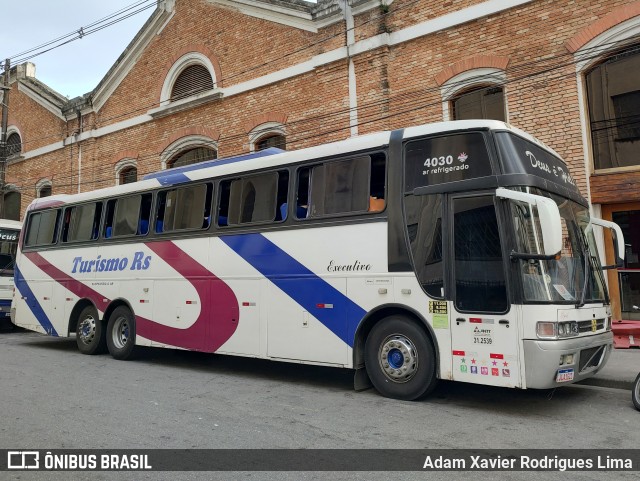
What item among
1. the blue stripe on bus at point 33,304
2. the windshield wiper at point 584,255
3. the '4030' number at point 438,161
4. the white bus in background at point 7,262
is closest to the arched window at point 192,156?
the white bus in background at point 7,262

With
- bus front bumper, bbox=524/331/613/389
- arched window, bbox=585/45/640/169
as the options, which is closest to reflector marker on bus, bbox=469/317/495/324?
bus front bumper, bbox=524/331/613/389

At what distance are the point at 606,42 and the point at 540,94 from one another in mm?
1433

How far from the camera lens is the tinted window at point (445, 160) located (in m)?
6.25

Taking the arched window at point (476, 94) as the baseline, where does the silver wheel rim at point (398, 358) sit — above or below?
below

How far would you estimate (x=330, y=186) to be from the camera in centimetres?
754

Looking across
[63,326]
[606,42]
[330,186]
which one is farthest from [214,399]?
[606,42]

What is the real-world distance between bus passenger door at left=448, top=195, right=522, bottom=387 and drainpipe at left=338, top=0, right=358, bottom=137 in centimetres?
743

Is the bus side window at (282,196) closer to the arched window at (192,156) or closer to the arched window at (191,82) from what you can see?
the arched window at (192,156)

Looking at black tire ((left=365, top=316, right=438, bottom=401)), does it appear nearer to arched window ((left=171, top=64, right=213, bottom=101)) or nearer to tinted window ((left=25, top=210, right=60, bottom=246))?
tinted window ((left=25, top=210, right=60, bottom=246))

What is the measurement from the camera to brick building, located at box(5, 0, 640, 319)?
1036 cm

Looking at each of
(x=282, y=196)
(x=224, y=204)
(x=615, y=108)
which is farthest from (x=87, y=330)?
(x=615, y=108)

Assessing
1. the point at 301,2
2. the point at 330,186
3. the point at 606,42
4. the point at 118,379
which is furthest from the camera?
the point at 301,2

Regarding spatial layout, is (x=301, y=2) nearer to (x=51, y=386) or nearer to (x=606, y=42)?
(x=606, y=42)

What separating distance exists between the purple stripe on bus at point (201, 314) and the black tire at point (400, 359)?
2.58 m
